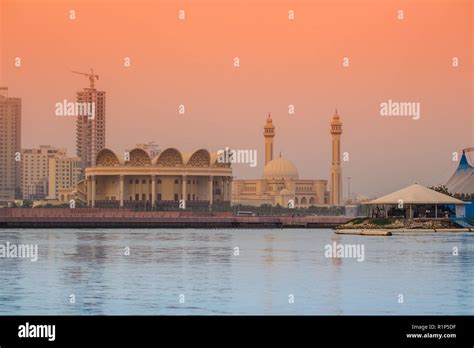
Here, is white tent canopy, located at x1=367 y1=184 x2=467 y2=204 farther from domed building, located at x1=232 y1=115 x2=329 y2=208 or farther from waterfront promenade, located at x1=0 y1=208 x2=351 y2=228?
domed building, located at x1=232 y1=115 x2=329 y2=208

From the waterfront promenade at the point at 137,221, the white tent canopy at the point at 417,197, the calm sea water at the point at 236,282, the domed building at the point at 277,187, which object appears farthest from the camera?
the domed building at the point at 277,187

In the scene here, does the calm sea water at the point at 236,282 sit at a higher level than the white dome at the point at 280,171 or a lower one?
lower

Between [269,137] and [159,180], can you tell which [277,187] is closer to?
[269,137]

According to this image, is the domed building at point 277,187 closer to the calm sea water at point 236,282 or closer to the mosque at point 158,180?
the mosque at point 158,180

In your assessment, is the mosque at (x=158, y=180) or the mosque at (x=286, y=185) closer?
the mosque at (x=158, y=180)

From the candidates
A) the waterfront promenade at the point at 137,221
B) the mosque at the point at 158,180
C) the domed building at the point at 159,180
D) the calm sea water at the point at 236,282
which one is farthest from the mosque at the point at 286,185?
the calm sea water at the point at 236,282

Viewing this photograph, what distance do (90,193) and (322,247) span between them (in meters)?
94.2

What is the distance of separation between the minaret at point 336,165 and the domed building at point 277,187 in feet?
6.33

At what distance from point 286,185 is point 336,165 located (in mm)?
9847

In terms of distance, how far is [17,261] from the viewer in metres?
56.6

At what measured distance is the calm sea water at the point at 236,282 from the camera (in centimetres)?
3438

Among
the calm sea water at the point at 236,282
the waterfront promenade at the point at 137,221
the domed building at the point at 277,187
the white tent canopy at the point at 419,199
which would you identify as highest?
the domed building at the point at 277,187
